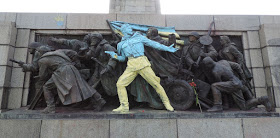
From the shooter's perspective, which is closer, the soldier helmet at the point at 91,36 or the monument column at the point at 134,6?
the soldier helmet at the point at 91,36

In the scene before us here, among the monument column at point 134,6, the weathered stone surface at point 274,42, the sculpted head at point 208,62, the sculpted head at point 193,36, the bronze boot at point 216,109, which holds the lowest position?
the bronze boot at point 216,109

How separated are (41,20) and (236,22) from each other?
696 centimetres

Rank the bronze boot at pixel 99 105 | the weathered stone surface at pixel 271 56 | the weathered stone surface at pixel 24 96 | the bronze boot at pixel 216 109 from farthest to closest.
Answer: the weathered stone surface at pixel 271 56 → the weathered stone surface at pixel 24 96 → the bronze boot at pixel 99 105 → the bronze boot at pixel 216 109

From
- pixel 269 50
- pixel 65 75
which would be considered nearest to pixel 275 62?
pixel 269 50

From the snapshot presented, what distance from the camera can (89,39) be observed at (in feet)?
18.3

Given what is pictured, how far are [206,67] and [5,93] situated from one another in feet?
20.1

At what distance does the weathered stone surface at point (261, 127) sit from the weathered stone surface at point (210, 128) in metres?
0.18

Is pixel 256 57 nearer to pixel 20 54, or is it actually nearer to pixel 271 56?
pixel 271 56

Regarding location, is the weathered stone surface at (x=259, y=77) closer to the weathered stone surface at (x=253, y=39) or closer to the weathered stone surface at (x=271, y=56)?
the weathered stone surface at (x=271, y=56)

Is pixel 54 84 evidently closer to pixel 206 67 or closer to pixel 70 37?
pixel 70 37

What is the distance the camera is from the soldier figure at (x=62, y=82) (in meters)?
4.51

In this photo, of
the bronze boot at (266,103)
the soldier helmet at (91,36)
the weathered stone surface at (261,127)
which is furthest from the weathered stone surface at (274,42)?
the soldier helmet at (91,36)

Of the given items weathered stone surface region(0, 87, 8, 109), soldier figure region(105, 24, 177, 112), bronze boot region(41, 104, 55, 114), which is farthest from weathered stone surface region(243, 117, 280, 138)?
weathered stone surface region(0, 87, 8, 109)

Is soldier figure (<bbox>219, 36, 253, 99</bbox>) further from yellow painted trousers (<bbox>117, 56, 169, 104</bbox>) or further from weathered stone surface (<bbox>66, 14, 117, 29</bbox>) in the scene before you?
weathered stone surface (<bbox>66, 14, 117, 29</bbox>)
